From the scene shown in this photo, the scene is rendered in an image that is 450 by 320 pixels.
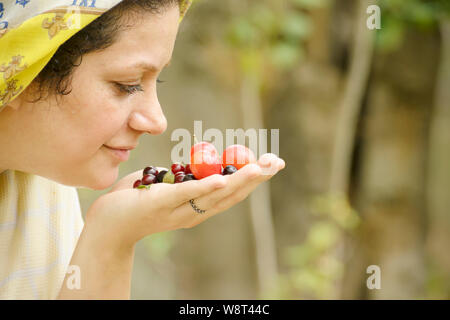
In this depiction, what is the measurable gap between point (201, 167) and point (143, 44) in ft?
1.01

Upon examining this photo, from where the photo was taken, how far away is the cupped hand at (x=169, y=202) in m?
0.98

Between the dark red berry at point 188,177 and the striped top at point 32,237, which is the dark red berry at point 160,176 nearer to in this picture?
the dark red berry at point 188,177

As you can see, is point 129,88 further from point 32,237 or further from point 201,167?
point 32,237

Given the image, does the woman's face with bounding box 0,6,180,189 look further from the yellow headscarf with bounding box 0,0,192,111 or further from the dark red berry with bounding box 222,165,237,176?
the dark red berry with bounding box 222,165,237,176

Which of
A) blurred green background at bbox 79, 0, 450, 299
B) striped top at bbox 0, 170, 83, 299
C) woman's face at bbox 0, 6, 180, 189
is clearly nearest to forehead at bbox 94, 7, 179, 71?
woman's face at bbox 0, 6, 180, 189

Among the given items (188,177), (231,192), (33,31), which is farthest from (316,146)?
(33,31)

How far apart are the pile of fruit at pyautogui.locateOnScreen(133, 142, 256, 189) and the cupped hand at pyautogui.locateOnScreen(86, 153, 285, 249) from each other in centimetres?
6

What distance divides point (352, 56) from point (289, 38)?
17.2 inches

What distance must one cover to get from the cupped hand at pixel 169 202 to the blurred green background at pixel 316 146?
188 centimetres

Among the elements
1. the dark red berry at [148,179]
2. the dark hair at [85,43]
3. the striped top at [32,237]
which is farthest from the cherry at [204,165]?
the striped top at [32,237]

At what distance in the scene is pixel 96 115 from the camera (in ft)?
3.45

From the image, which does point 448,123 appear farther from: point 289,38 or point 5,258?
point 5,258

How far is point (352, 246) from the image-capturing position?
329cm

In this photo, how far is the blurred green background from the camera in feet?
9.98
